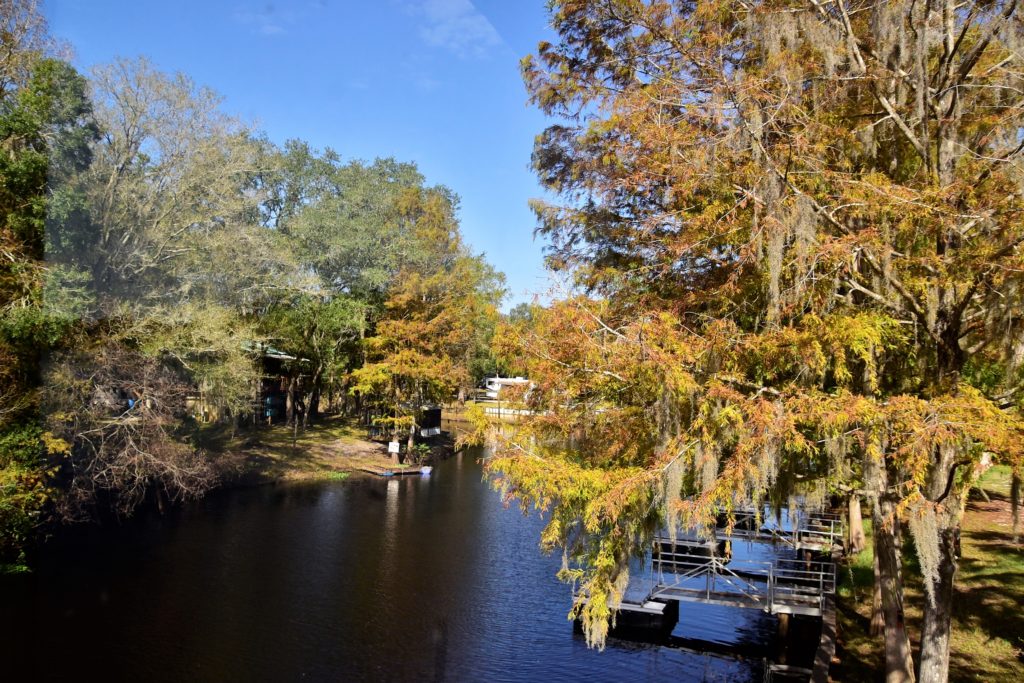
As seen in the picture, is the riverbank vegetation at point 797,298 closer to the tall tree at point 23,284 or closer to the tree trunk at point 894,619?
the tree trunk at point 894,619

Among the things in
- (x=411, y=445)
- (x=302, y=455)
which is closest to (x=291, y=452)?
(x=302, y=455)

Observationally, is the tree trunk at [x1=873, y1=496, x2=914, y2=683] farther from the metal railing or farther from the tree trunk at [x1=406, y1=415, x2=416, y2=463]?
the tree trunk at [x1=406, y1=415, x2=416, y2=463]

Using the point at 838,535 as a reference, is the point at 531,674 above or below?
below

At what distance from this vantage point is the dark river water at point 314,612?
513 inches

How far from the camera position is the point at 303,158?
49.9 meters

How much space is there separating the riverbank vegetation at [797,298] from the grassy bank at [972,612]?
6.24 ft

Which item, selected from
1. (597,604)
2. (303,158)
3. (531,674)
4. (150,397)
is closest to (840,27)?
(597,604)

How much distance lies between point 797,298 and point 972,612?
8.80 m

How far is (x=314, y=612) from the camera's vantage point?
15.7 m

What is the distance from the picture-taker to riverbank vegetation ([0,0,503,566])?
16.9 meters

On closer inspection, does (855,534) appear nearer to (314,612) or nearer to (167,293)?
(314,612)

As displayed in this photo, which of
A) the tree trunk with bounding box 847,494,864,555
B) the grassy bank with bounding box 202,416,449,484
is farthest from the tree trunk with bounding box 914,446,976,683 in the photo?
the grassy bank with bounding box 202,416,449,484

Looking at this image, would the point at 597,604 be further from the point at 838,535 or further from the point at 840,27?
the point at 838,535

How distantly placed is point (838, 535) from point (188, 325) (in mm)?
22047
